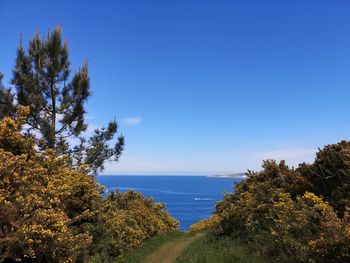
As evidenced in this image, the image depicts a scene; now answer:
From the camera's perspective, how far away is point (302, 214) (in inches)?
427

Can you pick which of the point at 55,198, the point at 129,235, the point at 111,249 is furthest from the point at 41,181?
the point at 129,235

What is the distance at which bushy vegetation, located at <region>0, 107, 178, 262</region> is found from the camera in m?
8.10

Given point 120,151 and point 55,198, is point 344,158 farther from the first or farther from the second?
point 120,151

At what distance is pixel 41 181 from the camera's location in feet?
33.6

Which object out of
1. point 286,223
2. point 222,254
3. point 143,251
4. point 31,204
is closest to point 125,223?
point 143,251

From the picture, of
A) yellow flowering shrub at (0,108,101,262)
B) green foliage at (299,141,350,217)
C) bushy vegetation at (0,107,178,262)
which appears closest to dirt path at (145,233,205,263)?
bushy vegetation at (0,107,178,262)

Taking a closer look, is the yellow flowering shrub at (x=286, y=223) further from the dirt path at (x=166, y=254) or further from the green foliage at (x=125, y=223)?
the green foliage at (x=125, y=223)

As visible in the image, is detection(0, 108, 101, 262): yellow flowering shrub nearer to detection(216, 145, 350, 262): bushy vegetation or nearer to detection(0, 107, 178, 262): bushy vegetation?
detection(0, 107, 178, 262): bushy vegetation

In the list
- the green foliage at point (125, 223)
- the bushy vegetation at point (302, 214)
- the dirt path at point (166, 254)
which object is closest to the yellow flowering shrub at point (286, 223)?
the bushy vegetation at point (302, 214)

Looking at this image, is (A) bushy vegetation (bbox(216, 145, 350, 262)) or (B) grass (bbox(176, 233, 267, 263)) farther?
(B) grass (bbox(176, 233, 267, 263))

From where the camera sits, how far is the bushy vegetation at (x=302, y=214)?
9000mm

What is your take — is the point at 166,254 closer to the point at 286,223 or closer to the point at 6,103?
the point at 286,223

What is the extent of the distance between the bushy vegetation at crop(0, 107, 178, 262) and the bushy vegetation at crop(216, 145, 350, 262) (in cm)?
485

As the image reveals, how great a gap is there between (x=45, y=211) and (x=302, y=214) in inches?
271
